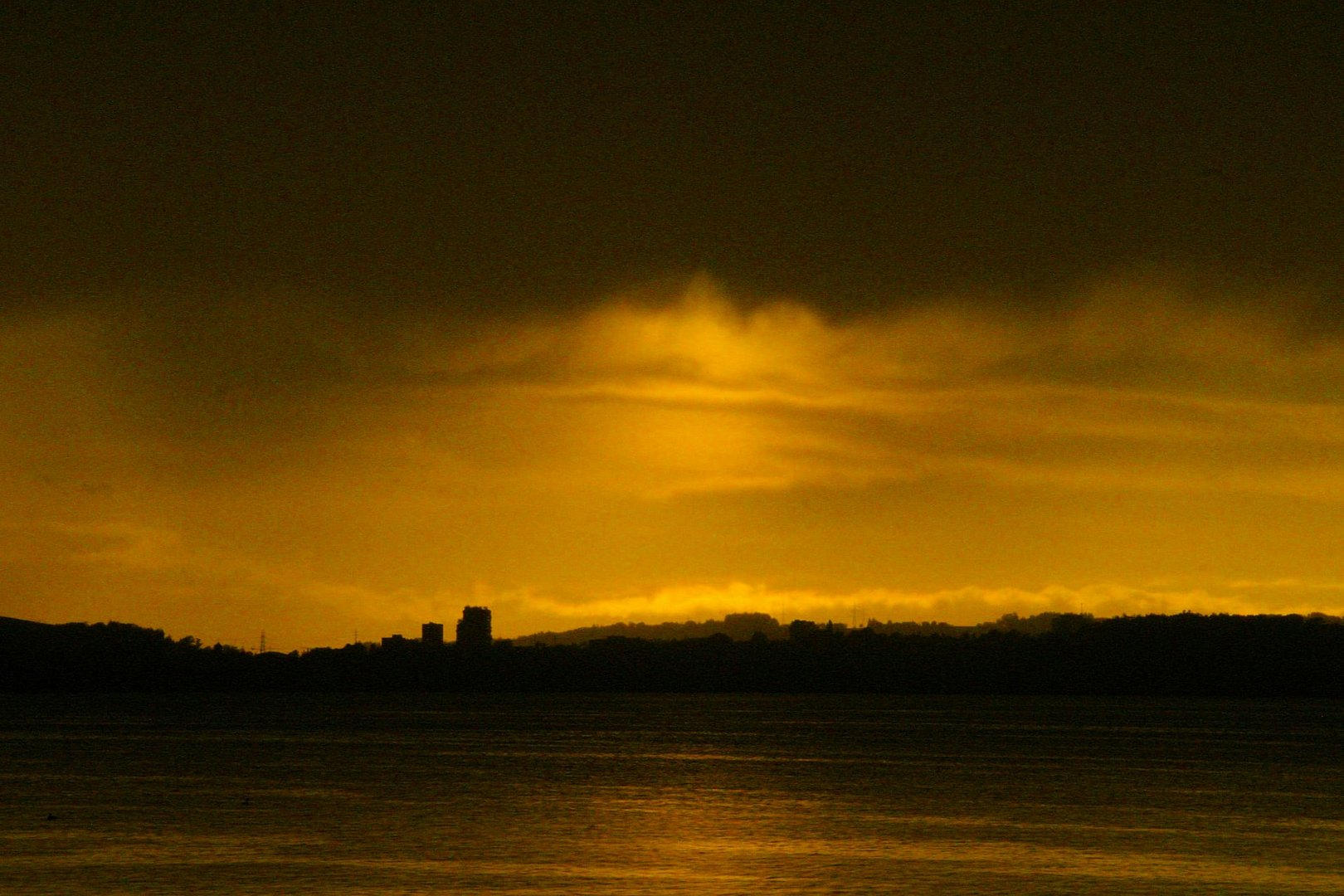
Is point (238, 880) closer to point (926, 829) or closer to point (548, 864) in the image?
point (548, 864)

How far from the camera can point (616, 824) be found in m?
90.7

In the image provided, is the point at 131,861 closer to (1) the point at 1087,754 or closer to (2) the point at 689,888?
(2) the point at 689,888

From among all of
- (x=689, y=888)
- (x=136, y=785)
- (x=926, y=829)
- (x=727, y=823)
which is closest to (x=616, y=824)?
(x=727, y=823)

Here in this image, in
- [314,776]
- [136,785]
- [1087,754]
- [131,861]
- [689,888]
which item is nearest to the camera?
[689,888]

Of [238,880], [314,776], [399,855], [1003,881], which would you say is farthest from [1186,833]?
[314,776]

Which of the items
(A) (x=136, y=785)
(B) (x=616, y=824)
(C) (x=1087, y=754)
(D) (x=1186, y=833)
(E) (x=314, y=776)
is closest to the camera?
(D) (x=1186, y=833)

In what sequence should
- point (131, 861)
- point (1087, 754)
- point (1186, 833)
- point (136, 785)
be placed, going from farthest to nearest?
1. point (1087, 754)
2. point (136, 785)
3. point (1186, 833)
4. point (131, 861)

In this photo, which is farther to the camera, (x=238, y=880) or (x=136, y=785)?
(x=136, y=785)

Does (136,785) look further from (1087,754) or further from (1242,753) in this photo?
(1242,753)

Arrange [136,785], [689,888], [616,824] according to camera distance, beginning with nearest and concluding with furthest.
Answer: [689,888], [616,824], [136,785]

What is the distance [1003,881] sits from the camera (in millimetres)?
66312

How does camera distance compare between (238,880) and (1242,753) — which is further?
(1242,753)

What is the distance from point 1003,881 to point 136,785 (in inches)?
3056

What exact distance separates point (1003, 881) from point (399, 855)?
1172 inches
